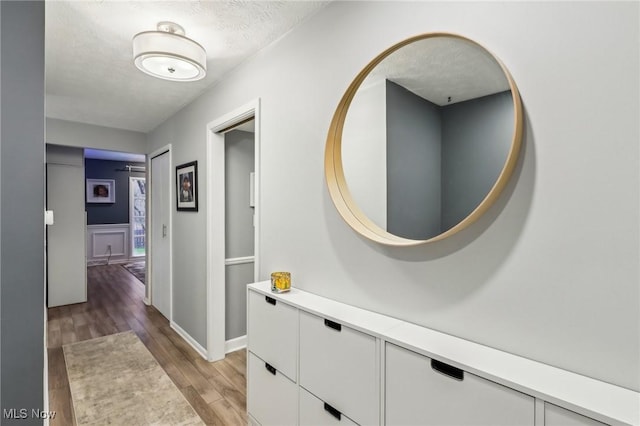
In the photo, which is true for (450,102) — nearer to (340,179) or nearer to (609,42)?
(609,42)

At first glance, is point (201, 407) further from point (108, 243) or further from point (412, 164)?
point (108, 243)

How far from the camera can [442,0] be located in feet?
3.73

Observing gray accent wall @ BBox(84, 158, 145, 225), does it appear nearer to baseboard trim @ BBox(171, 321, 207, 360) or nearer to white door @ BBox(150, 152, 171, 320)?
white door @ BBox(150, 152, 171, 320)

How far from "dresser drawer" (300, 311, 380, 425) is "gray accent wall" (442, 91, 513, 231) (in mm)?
577

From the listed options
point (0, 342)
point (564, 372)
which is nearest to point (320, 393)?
point (564, 372)

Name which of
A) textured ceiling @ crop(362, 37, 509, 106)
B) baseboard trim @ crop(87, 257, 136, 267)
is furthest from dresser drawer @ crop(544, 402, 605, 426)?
baseboard trim @ crop(87, 257, 136, 267)

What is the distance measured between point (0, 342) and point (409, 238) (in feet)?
4.18

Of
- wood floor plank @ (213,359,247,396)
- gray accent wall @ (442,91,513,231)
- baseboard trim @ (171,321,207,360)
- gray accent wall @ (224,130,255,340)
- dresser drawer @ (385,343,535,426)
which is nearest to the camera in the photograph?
dresser drawer @ (385,343,535,426)

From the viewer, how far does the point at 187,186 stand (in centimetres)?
311

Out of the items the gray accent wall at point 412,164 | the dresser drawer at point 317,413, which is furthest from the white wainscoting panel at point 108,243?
the gray accent wall at point 412,164

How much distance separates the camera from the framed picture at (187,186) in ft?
9.69

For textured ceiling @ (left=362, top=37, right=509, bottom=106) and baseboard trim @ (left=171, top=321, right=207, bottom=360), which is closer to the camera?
textured ceiling @ (left=362, top=37, right=509, bottom=106)

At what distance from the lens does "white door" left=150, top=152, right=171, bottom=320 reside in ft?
12.3

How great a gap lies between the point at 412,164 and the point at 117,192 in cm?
807
